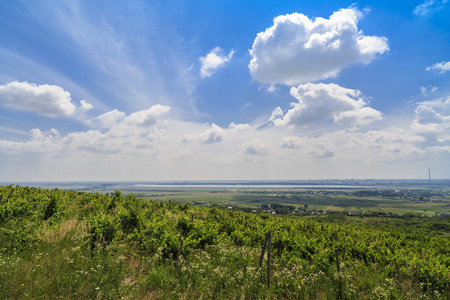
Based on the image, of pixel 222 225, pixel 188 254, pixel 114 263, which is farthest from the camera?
pixel 222 225

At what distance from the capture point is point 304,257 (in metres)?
15.0

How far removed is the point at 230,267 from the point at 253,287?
2050 millimetres

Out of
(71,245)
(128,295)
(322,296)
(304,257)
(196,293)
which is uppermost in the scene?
(71,245)

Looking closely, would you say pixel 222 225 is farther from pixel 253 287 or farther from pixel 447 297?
pixel 447 297

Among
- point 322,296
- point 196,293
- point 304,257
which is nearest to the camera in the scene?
point 196,293

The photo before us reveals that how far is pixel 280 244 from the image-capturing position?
1708cm

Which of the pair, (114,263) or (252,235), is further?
(252,235)

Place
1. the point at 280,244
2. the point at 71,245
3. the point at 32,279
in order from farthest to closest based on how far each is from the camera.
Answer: the point at 280,244 → the point at 71,245 → the point at 32,279

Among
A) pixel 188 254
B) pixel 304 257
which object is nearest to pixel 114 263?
pixel 188 254

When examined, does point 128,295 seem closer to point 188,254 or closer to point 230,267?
point 188,254

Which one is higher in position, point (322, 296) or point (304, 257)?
point (322, 296)

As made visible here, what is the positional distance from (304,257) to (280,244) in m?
2.44

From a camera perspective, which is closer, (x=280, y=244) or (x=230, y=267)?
(x=230, y=267)

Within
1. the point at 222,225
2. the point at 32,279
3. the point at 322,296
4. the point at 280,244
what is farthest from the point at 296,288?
the point at 222,225
